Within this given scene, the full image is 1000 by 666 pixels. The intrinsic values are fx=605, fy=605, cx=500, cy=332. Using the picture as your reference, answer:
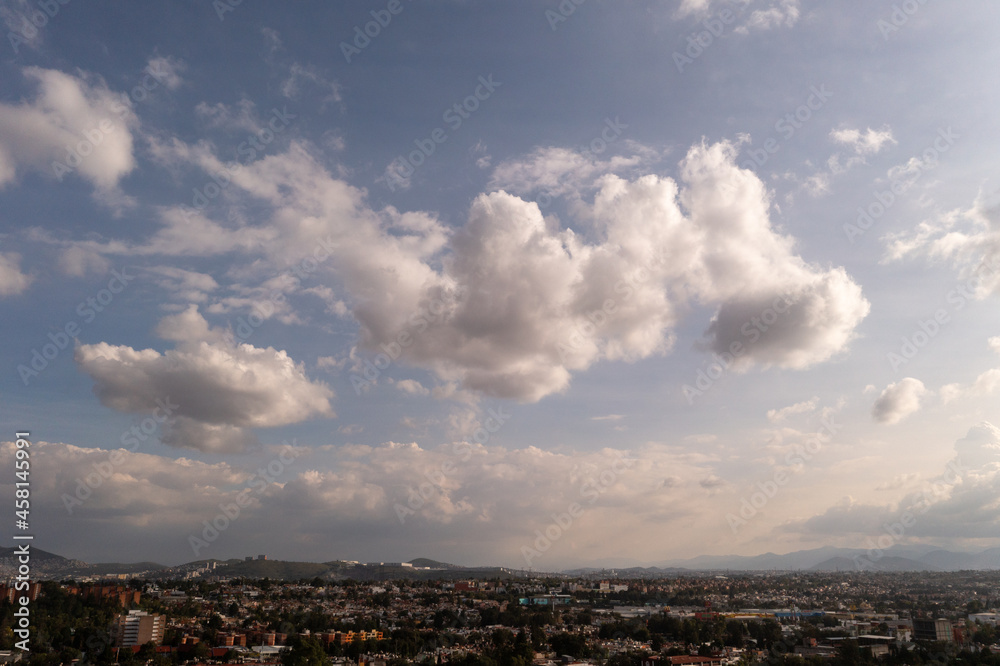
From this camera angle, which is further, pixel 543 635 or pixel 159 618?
pixel 543 635

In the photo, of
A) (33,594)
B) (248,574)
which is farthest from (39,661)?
(248,574)

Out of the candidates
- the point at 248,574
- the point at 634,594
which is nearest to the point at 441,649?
the point at 634,594

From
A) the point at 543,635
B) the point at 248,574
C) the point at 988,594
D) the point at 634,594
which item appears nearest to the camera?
the point at 543,635

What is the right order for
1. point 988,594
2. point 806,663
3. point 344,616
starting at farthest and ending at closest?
point 988,594 → point 344,616 → point 806,663

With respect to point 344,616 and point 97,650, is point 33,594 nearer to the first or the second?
point 97,650

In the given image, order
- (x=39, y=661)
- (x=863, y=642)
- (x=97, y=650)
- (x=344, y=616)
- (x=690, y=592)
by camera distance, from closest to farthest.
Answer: (x=39, y=661) < (x=97, y=650) < (x=863, y=642) < (x=344, y=616) < (x=690, y=592)

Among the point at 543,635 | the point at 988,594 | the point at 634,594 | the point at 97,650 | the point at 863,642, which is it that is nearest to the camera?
the point at 97,650

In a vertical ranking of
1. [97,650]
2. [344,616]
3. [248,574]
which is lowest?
[248,574]

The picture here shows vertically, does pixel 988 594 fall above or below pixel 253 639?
below

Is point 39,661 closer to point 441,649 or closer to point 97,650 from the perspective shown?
point 97,650
